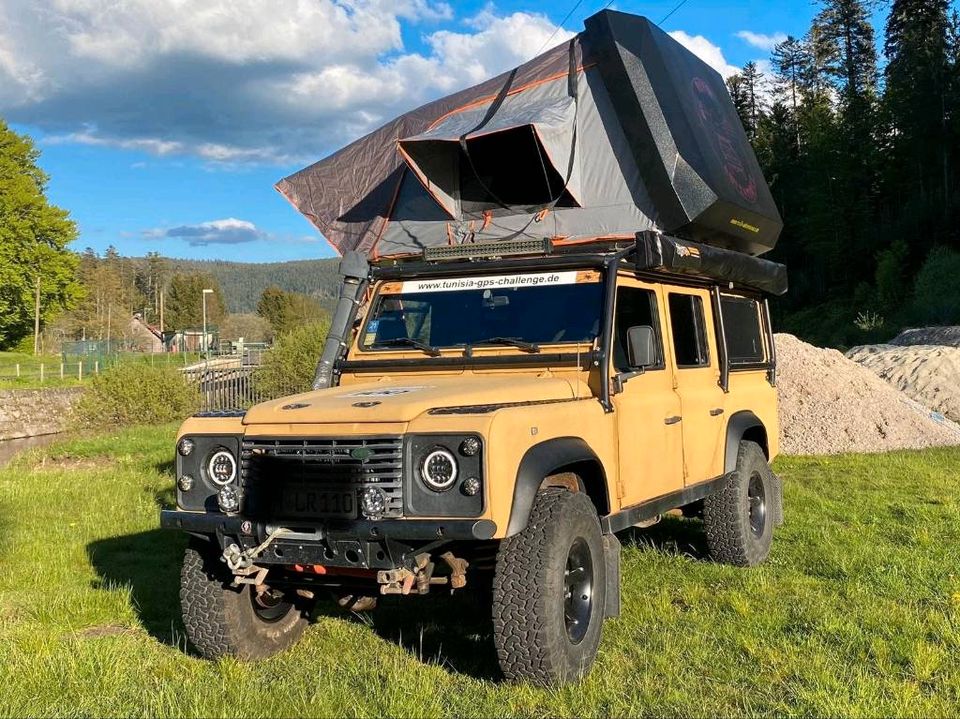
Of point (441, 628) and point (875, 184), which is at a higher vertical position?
point (875, 184)

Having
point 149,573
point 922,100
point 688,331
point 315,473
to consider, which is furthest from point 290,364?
point 922,100

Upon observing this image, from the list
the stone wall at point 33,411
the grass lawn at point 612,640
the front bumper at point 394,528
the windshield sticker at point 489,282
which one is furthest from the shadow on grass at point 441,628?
the stone wall at point 33,411

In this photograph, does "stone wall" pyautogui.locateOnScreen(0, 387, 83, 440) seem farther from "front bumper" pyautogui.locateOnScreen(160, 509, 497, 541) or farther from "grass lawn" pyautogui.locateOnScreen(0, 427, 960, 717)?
"front bumper" pyautogui.locateOnScreen(160, 509, 497, 541)

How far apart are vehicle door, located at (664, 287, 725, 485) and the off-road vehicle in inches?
1.1

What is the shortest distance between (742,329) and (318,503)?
4631 millimetres

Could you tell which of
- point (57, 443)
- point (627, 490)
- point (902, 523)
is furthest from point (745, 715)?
point (57, 443)

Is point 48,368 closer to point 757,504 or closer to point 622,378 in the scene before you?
point 757,504

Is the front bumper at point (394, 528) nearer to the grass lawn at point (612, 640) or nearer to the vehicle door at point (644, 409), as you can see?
the grass lawn at point (612, 640)

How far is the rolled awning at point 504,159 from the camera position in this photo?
6945mm

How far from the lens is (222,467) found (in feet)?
15.7

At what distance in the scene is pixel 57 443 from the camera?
64.8ft

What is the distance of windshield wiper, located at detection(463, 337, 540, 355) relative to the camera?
5.59 m

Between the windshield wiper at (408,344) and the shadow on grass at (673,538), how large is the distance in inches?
118

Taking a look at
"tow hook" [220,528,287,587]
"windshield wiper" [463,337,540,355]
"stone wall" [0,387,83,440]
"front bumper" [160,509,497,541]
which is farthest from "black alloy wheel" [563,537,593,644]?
"stone wall" [0,387,83,440]
